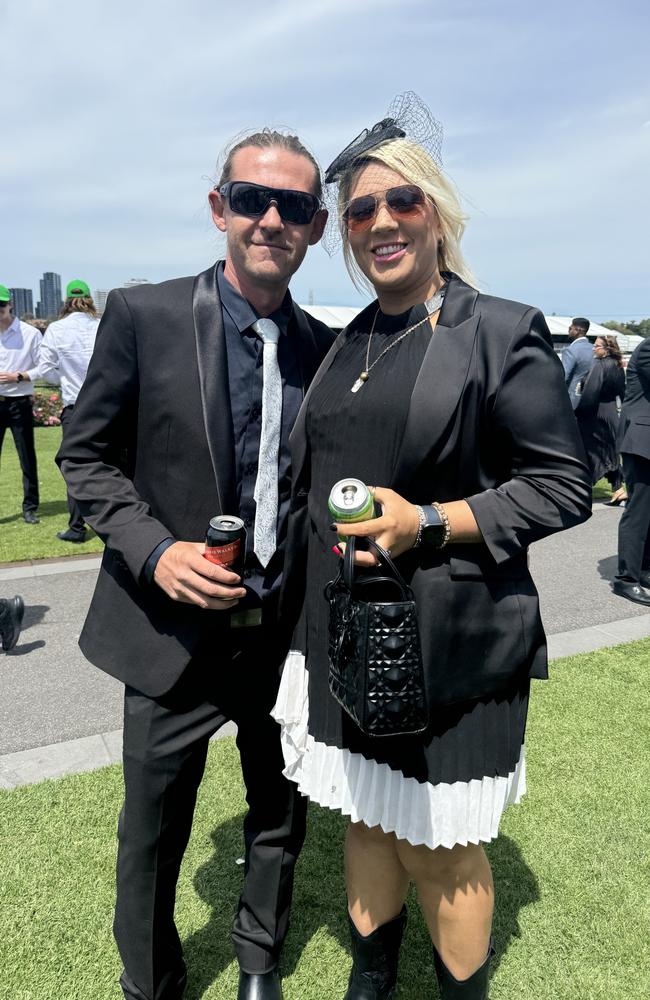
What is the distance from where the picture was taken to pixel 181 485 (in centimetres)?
188

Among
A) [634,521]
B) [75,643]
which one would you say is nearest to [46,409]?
[75,643]

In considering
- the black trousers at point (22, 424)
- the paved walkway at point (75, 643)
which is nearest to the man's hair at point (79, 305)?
the black trousers at point (22, 424)

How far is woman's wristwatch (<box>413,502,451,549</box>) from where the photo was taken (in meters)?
→ 1.62

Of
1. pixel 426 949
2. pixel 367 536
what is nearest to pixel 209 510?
pixel 367 536

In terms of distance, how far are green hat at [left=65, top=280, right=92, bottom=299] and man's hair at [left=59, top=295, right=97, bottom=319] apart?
0.02 metres

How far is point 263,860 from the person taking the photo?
224 cm

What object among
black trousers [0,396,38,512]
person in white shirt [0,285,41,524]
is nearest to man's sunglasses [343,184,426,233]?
person in white shirt [0,285,41,524]

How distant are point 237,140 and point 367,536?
130 cm

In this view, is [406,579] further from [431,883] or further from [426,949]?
[426,949]

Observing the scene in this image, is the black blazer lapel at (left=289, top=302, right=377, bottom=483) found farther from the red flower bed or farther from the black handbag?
the red flower bed

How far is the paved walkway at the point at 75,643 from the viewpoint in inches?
138

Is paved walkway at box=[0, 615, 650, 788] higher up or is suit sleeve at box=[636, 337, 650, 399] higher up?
suit sleeve at box=[636, 337, 650, 399]

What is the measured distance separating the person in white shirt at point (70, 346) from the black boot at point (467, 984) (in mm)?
5782

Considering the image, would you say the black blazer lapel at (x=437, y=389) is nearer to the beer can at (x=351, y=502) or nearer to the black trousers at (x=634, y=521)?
the beer can at (x=351, y=502)
